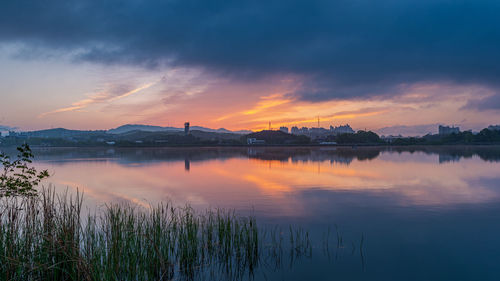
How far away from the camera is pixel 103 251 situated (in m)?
7.48

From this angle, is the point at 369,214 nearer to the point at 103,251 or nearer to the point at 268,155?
the point at 103,251

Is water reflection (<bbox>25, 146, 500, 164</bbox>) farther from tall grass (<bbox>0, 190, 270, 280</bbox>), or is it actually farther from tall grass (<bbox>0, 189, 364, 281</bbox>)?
tall grass (<bbox>0, 190, 270, 280</bbox>)

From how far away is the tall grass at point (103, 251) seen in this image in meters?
7.24

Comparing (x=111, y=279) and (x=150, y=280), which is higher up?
(x=111, y=279)

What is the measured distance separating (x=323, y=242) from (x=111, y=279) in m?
9.09

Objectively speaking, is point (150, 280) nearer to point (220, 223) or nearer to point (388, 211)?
point (220, 223)

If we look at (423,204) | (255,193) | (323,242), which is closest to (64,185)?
(255,193)

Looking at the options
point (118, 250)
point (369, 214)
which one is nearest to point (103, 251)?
point (118, 250)

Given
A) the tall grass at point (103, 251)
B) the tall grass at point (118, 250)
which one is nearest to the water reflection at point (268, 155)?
the tall grass at point (118, 250)

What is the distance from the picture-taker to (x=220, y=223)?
38.3ft

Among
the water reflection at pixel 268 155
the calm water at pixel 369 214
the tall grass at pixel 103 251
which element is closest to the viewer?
the tall grass at pixel 103 251

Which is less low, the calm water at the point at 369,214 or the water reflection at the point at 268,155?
the water reflection at the point at 268,155

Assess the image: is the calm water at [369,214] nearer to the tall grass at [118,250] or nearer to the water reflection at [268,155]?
the tall grass at [118,250]

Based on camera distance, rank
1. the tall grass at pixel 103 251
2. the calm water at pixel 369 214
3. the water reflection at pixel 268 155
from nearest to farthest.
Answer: the tall grass at pixel 103 251, the calm water at pixel 369 214, the water reflection at pixel 268 155
